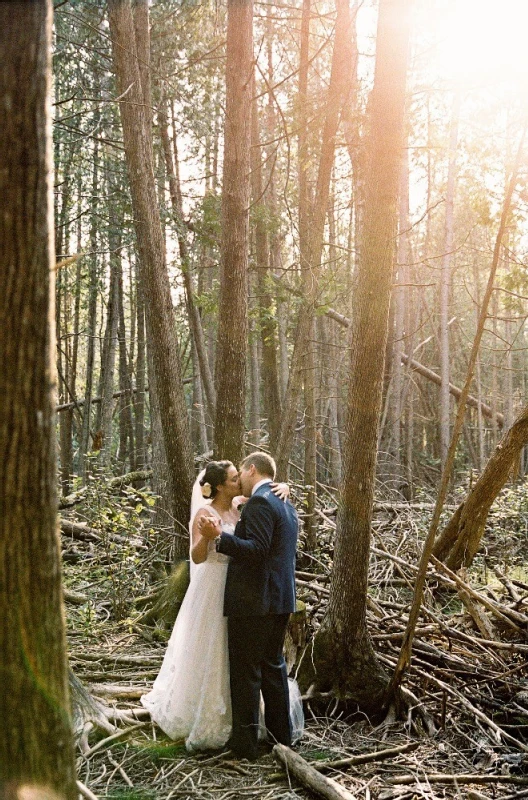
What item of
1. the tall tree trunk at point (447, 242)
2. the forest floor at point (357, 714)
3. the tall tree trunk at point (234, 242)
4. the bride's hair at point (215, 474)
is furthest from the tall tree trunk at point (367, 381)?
the tall tree trunk at point (447, 242)

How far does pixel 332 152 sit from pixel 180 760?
23.6ft

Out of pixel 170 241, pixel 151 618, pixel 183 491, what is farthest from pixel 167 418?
pixel 170 241

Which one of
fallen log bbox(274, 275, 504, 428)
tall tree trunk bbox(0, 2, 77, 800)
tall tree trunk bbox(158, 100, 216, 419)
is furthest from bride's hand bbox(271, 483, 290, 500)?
fallen log bbox(274, 275, 504, 428)

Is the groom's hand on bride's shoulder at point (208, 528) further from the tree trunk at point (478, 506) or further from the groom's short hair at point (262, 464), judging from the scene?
the tree trunk at point (478, 506)

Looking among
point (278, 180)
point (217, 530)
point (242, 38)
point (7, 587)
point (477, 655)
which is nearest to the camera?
point (7, 587)

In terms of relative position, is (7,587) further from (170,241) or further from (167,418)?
(170,241)

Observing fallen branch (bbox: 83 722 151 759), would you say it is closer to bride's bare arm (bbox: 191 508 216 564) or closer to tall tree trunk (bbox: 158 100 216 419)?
bride's bare arm (bbox: 191 508 216 564)

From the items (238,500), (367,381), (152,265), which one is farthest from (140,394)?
(367,381)

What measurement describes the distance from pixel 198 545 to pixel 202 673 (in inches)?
35.3

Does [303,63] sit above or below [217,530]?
above

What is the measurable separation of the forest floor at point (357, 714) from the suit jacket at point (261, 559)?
0.97 metres

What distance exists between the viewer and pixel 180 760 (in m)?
4.92

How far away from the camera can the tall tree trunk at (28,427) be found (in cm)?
224

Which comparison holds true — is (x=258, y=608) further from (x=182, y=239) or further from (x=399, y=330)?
(x=399, y=330)
